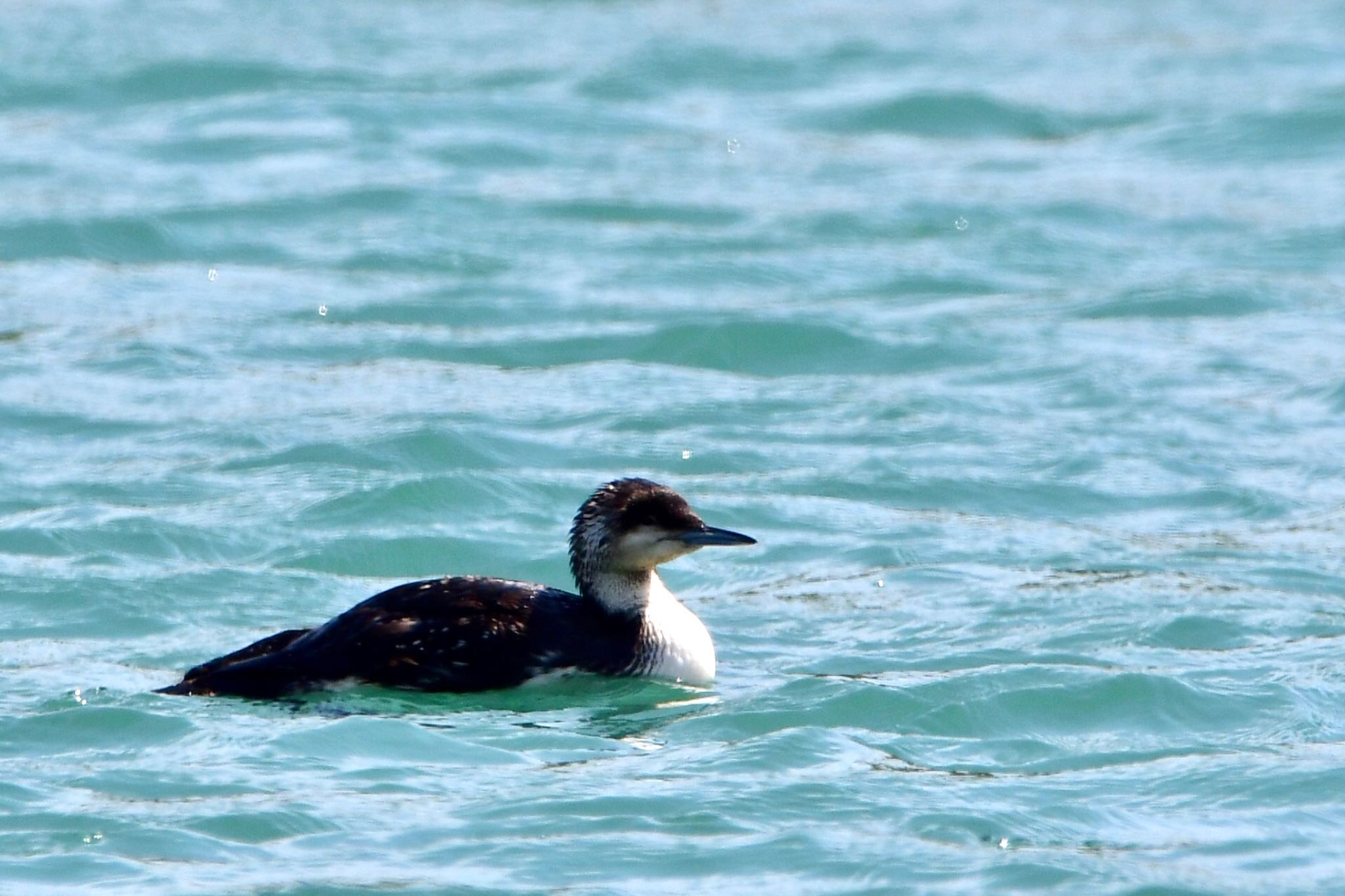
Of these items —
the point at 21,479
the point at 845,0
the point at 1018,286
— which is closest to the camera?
the point at 21,479

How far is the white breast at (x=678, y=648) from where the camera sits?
8.70 metres

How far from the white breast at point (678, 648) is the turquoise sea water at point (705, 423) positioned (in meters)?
0.08

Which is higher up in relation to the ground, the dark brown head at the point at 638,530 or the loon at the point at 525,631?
the dark brown head at the point at 638,530

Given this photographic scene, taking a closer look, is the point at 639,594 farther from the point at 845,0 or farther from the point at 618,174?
the point at 845,0

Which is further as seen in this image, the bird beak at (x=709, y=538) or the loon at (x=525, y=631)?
the bird beak at (x=709, y=538)

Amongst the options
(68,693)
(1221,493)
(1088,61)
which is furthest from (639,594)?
(1088,61)

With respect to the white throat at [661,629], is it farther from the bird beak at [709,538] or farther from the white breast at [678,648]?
the bird beak at [709,538]

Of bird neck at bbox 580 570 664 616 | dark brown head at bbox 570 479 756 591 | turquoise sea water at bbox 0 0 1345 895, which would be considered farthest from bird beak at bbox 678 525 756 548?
turquoise sea water at bbox 0 0 1345 895

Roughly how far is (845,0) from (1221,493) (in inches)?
517

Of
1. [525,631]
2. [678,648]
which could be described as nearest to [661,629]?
[678,648]

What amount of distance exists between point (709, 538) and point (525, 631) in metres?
0.77

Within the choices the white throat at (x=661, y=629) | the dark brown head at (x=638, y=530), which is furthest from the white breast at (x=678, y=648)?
the dark brown head at (x=638, y=530)

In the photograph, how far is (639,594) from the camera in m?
8.87

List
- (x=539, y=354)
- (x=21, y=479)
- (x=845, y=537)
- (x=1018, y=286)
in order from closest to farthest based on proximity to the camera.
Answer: (x=845, y=537)
(x=21, y=479)
(x=539, y=354)
(x=1018, y=286)
